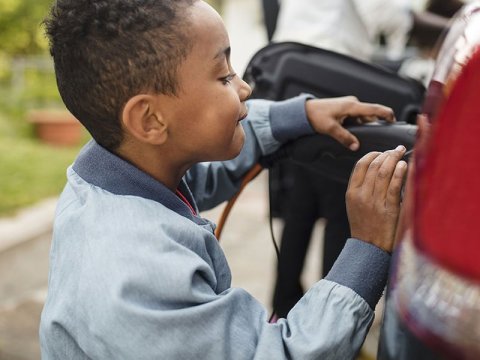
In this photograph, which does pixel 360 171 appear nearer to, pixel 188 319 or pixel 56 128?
pixel 188 319

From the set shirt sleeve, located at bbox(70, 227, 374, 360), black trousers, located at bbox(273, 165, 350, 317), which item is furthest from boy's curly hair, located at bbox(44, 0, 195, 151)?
black trousers, located at bbox(273, 165, 350, 317)

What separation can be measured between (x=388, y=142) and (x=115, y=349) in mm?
668

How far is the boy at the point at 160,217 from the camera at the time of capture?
1.07m

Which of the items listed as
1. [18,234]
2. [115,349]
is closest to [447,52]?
[115,349]

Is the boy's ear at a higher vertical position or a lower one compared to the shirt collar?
higher

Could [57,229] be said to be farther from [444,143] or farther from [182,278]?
[444,143]

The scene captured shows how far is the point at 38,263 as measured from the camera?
3.97m

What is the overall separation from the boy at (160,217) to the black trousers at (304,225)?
0.97 m

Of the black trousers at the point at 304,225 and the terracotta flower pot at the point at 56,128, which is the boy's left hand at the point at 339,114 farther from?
the terracotta flower pot at the point at 56,128

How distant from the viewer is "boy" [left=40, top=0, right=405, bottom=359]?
107cm

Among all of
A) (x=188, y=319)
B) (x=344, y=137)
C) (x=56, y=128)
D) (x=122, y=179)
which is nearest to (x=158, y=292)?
(x=188, y=319)

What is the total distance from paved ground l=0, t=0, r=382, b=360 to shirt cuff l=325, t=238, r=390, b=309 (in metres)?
1.96

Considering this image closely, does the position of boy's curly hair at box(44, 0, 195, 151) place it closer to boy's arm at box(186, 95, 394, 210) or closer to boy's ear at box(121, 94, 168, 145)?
boy's ear at box(121, 94, 168, 145)

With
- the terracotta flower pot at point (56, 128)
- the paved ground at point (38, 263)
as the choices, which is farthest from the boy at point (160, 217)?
the terracotta flower pot at point (56, 128)
